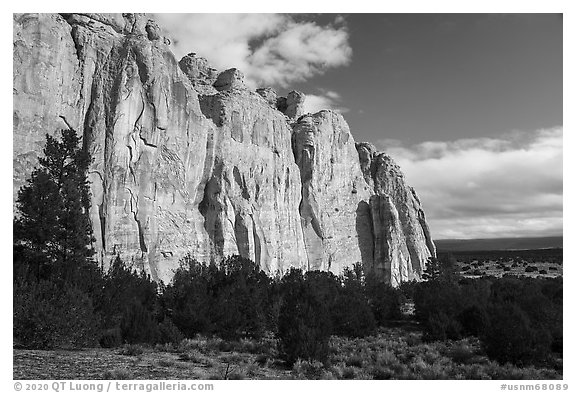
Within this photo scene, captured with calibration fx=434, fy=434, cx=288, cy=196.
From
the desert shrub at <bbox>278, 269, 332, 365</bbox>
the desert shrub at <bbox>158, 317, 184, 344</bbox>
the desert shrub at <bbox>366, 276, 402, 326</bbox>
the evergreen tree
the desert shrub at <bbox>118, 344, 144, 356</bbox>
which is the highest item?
the evergreen tree

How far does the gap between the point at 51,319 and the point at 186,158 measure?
27.0m

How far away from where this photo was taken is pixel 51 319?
1212 cm

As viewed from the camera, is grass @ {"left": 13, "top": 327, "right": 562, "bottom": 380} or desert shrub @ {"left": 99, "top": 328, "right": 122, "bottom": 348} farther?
desert shrub @ {"left": 99, "top": 328, "right": 122, "bottom": 348}

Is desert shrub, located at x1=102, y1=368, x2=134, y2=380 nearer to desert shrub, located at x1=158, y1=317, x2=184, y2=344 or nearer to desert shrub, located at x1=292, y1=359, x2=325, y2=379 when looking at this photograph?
desert shrub, located at x1=292, y1=359, x2=325, y2=379

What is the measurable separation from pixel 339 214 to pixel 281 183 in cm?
1142

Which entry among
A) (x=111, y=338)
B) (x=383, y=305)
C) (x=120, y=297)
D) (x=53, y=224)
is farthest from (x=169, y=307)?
(x=383, y=305)

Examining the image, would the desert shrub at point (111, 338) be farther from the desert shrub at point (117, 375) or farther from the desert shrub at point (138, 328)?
the desert shrub at point (117, 375)

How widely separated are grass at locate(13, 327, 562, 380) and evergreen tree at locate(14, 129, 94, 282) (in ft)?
19.2

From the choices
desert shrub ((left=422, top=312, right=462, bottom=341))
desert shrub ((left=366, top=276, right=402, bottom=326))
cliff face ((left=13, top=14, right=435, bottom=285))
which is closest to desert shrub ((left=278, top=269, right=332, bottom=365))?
desert shrub ((left=422, top=312, right=462, bottom=341))

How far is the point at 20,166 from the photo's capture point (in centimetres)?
2572

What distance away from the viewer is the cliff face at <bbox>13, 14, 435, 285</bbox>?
97.2ft

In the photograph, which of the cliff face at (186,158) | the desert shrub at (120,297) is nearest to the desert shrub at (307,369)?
the desert shrub at (120,297)
